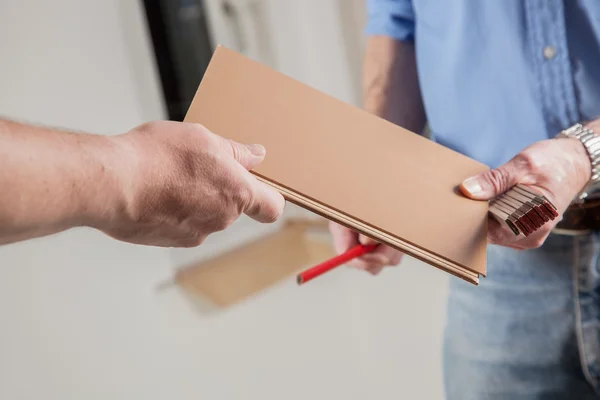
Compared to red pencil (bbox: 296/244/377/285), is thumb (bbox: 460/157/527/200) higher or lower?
higher

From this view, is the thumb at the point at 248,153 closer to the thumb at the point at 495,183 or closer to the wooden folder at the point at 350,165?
the wooden folder at the point at 350,165

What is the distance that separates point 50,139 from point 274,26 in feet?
4.79

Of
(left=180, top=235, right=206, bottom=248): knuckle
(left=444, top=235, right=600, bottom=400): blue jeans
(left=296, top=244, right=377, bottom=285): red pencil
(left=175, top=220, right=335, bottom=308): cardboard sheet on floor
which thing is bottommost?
(left=175, top=220, right=335, bottom=308): cardboard sheet on floor

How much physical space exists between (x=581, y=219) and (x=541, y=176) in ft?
0.51

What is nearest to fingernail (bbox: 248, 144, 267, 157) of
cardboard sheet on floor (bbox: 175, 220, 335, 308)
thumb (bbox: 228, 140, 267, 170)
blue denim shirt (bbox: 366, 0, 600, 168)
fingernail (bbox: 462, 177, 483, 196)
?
thumb (bbox: 228, 140, 267, 170)

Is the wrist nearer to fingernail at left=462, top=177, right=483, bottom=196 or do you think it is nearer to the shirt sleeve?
fingernail at left=462, top=177, right=483, bottom=196

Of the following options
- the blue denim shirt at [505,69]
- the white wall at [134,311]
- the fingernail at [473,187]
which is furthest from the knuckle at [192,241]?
the white wall at [134,311]

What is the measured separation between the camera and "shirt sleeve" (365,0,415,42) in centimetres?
83

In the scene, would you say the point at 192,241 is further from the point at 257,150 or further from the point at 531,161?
the point at 531,161

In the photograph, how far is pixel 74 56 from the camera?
125 cm

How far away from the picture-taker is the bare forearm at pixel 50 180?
41cm

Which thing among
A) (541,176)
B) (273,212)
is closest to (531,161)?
(541,176)

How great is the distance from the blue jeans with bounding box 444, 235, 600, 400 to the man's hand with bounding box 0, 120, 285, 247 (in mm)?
386

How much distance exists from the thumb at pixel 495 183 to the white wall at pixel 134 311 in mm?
948
